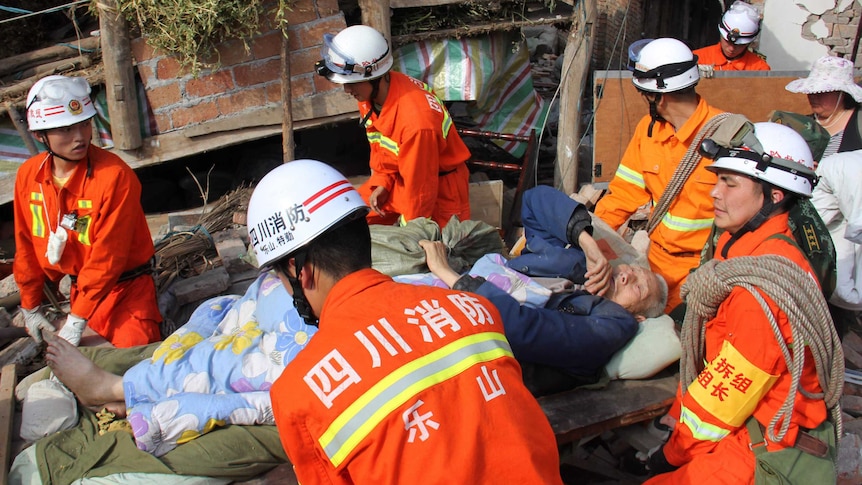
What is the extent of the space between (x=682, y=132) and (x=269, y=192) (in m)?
2.63

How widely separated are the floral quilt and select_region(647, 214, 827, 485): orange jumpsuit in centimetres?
172

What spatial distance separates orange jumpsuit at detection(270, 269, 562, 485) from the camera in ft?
4.93

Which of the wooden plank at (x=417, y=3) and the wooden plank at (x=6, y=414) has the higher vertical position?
the wooden plank at (x=417, y=3)

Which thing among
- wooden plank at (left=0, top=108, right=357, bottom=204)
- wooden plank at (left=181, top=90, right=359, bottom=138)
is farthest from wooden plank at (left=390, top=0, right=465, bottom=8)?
wooden plank at (left=0, top=108, right=357, bottom=204)

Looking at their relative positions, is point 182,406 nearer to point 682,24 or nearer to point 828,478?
point 828,478

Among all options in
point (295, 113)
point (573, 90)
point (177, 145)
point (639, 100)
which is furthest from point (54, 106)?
point (639, 100)

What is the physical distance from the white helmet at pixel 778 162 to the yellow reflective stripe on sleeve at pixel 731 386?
0.71m

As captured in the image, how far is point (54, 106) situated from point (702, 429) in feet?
12.2

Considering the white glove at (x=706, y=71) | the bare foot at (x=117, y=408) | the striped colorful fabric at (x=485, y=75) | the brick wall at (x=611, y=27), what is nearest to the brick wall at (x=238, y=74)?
the striped colorful fabric at (x=485, y=75)

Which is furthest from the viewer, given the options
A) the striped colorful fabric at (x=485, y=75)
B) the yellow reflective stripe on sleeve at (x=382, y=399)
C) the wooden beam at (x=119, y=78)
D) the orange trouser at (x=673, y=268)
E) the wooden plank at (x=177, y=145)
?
the striped colorful fabric at (x=485, y=75)

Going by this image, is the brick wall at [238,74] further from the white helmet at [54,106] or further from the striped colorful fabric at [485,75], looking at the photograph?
the white helmet at [54,106]

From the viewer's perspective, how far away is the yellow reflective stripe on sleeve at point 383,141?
4.24 metres

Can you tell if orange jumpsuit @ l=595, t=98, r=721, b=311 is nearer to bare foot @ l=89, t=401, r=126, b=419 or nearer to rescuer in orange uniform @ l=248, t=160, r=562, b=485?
rescuer in orange uniform @ l=248, t=160, r=562, b=485

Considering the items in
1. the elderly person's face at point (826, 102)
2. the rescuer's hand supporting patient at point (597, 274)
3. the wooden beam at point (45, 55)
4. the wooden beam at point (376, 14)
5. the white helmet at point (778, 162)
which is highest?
the wooden beam at point (376, 14)
